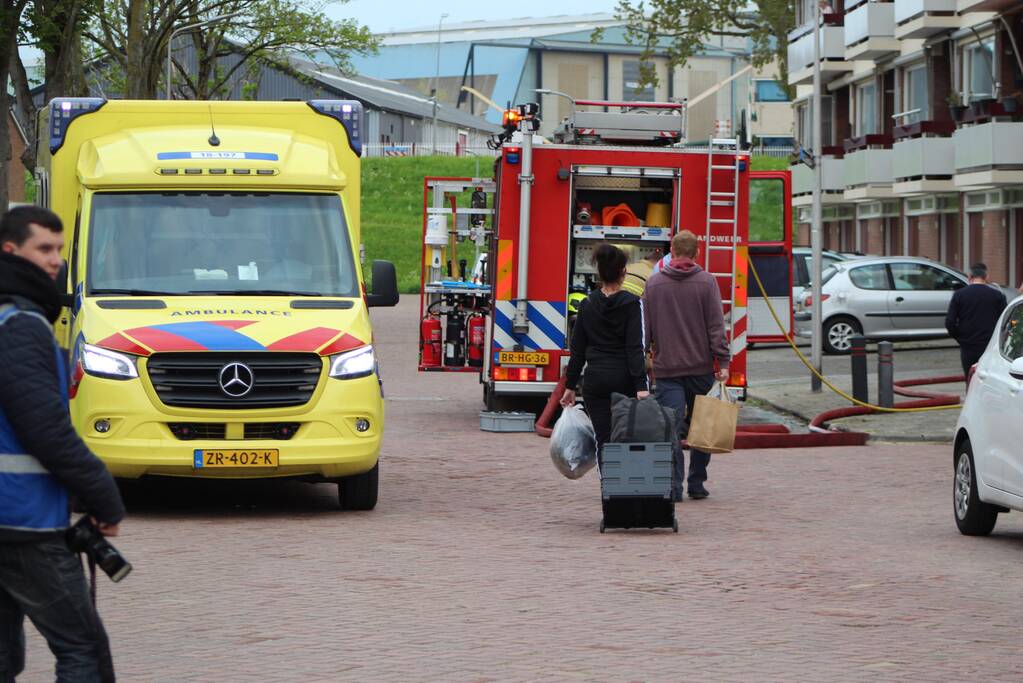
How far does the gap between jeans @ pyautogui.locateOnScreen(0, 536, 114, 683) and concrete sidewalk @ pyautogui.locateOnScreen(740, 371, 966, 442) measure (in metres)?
13.5

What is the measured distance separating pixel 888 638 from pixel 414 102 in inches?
3856

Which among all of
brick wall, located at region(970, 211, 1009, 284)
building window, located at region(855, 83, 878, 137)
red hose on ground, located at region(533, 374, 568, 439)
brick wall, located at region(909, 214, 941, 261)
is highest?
building window, located at region(855, 83, 878, 137)

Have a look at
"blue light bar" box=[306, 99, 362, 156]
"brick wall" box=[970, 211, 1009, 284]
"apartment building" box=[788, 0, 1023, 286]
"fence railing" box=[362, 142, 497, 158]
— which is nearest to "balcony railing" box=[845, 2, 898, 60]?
"apartment building" box=[788, 0, 1023, 286]

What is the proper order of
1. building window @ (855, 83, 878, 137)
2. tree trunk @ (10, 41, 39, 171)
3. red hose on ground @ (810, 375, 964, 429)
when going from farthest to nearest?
building window @ (855, 83, 878, 137) < tree trunk @ (10, 41, 39, 171) < red hose on ground @ (810, 375, 964, 429)

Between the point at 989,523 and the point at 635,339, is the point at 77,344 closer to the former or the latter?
the point at 635,339

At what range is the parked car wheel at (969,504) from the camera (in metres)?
11.4

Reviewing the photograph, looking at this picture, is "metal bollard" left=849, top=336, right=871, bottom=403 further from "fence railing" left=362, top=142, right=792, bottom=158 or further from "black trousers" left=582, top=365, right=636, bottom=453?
"fence railing" left=362, top=142, right=792, bottom=158

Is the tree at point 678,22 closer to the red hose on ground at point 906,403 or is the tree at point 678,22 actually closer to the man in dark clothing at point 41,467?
the red hose on ground at point 906,403

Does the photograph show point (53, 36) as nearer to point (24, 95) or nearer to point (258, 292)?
point (24, 95)

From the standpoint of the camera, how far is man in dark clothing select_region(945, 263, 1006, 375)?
800 inches

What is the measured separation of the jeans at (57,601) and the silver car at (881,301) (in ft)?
85.0

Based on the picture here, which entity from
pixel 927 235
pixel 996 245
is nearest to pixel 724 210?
pixel 996 245

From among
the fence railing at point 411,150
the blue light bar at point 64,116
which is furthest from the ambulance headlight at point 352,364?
the fence railing at point 411,150

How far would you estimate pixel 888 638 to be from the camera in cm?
797
